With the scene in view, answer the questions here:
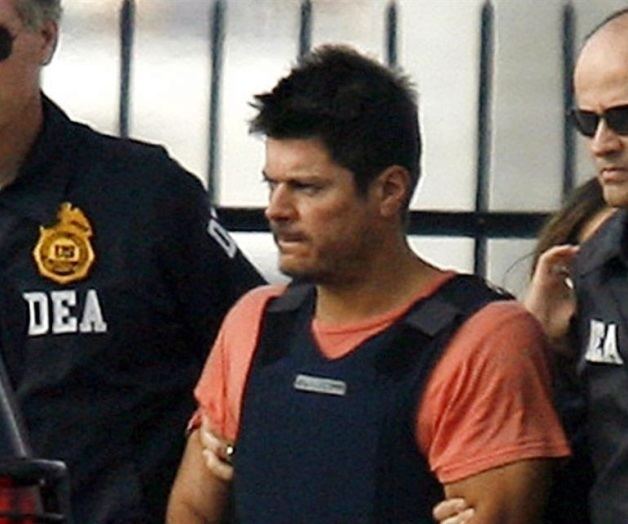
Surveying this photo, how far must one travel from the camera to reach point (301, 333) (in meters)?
5.28

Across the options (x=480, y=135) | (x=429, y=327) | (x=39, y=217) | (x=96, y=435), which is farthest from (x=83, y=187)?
(x=480, y=135)

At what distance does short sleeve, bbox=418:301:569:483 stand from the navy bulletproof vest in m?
0.04

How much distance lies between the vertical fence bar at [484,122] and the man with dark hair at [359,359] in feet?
5.29

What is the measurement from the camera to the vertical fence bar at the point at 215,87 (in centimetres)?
709

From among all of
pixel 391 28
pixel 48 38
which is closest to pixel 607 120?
pixel 48 38

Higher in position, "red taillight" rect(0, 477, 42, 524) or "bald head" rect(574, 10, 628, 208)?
A: "bald head" rect(574, 10, 628, 208)

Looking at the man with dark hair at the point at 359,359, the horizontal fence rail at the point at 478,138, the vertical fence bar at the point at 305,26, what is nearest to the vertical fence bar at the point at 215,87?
the horizontal fence rail at the point at 478,138

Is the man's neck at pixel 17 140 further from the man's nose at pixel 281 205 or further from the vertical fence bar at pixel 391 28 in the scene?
the vertical fence bar at pixel 391 28

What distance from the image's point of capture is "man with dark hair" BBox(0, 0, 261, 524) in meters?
5.68

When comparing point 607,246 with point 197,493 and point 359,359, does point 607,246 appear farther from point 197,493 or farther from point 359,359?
point 197,493

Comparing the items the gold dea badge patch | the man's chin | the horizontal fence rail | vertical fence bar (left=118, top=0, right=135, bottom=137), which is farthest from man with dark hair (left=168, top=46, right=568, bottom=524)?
vertical fence bar (left=118, top=0, right=135, bottom=137)

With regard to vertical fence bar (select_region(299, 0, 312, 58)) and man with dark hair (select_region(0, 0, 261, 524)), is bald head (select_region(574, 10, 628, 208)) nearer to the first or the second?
man with dark hair (select_region(0, 0, 261, 524))

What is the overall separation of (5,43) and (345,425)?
3.82ft

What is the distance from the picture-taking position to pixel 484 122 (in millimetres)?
7004
